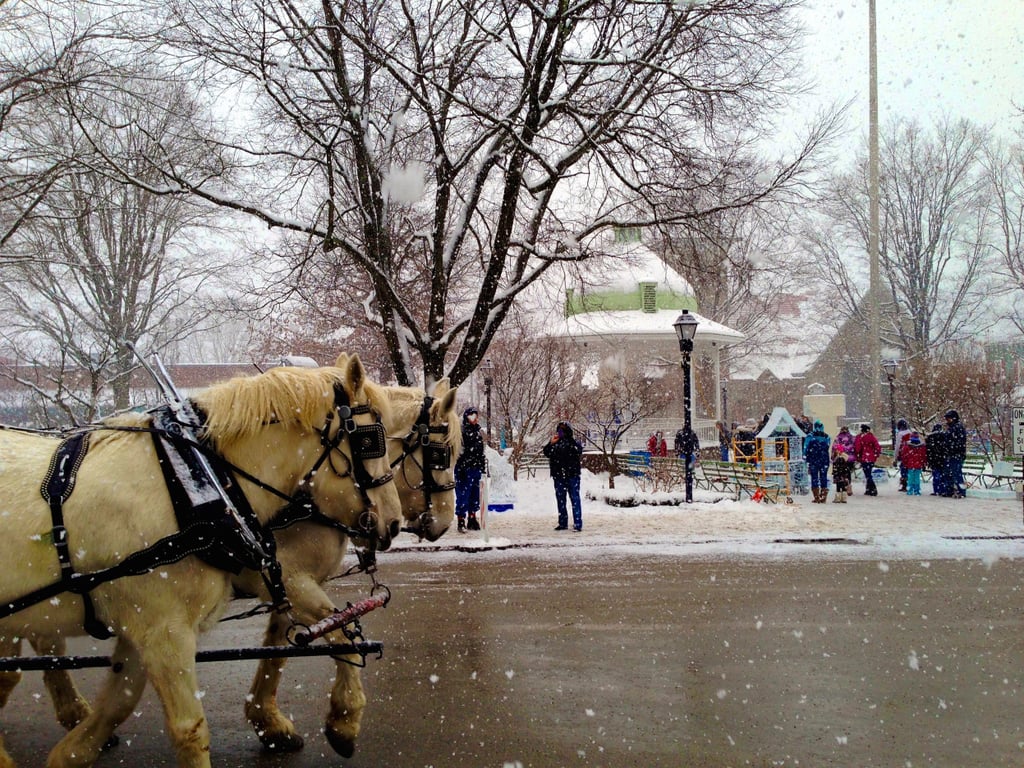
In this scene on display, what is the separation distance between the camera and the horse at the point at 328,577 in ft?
13.6

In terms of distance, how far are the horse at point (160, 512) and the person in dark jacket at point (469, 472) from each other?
893 cm

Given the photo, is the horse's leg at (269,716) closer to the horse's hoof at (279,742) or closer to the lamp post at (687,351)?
the horse's hoof at (279,742)

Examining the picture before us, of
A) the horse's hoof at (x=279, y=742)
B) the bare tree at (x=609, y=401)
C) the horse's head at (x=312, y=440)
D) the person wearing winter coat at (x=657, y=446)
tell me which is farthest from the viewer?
the bare tree at (x=609, y=401)

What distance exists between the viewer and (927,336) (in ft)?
115

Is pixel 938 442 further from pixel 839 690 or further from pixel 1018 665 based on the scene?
pixel 839 690

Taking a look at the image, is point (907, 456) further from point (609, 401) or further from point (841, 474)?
point (609, 401)

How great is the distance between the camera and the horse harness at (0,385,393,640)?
309cm

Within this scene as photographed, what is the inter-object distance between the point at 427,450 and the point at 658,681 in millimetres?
2180

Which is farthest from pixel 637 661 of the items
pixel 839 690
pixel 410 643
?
pixel 410 643

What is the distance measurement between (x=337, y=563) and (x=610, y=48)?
10315 mm

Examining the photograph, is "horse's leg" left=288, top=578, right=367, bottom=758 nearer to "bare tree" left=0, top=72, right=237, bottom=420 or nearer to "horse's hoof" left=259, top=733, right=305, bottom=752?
"horse's hoof" left=259, top=733, right=305, bottom=752

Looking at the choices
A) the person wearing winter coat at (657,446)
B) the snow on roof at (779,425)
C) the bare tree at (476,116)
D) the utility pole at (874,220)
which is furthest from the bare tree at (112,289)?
the utility pole at (874,220)

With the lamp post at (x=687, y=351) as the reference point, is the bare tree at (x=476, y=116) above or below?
above

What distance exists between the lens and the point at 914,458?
17625 millimetres
